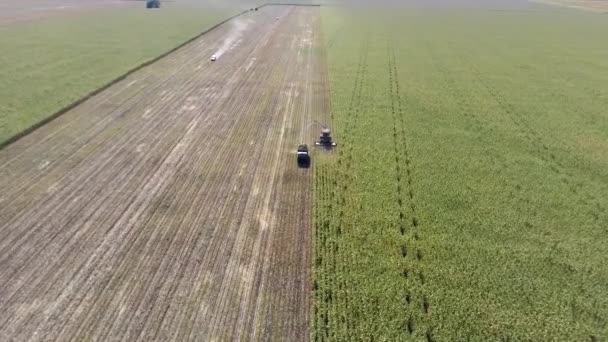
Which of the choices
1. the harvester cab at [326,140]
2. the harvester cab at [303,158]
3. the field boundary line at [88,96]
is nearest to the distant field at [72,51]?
the field boundary line at [88,96]

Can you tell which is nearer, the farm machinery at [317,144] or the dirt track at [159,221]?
the dirt track at [159,221]

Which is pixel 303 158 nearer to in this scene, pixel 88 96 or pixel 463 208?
pixel 463 208

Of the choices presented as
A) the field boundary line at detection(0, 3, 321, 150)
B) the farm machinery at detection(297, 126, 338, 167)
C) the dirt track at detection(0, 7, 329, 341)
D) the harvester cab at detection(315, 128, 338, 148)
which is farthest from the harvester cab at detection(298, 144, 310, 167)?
the field boundary line at detection(0, 3, 321, 150)

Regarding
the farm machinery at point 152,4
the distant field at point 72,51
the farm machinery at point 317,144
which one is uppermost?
the farm machinery at point 152,4

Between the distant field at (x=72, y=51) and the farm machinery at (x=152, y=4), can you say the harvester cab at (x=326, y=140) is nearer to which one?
the distant field at (x=72, y=51)

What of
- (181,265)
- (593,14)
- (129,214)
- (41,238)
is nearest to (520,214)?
(181,265)

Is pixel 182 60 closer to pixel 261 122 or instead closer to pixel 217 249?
pixel 261 122

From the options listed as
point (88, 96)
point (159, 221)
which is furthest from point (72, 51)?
point (159, 221)
